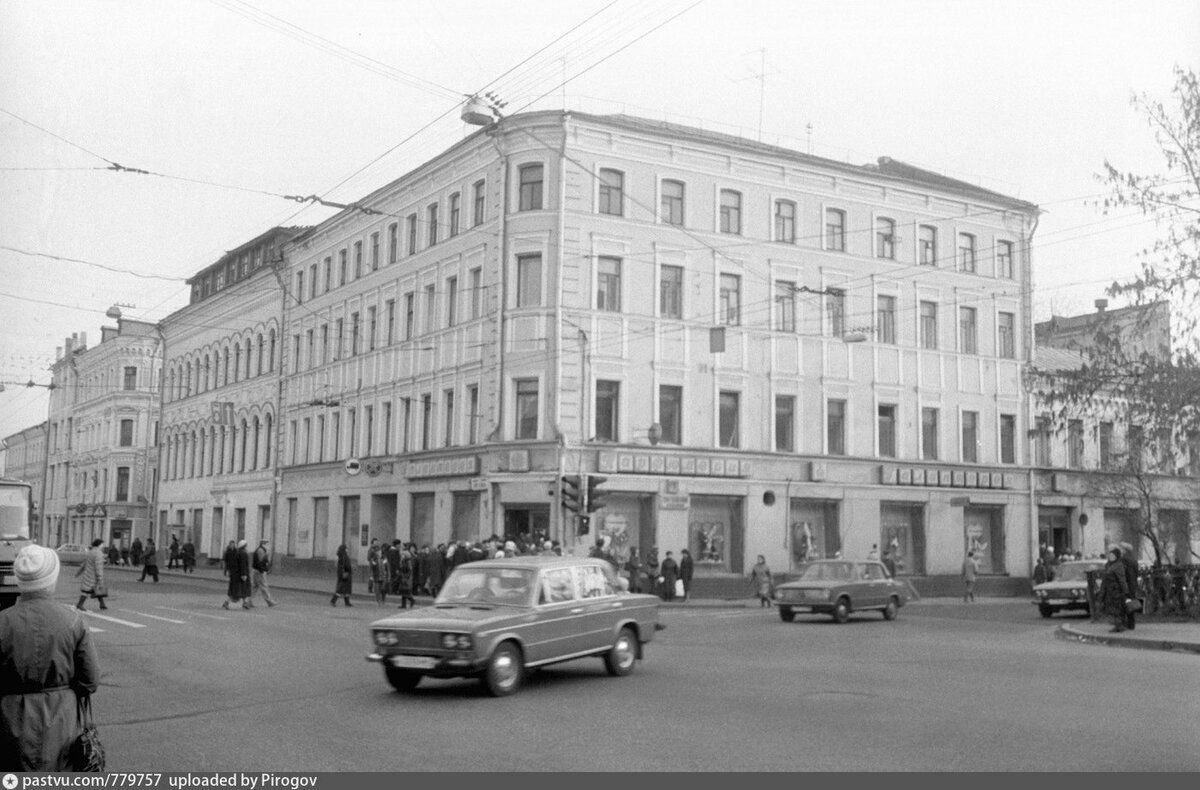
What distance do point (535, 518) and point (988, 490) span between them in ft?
61.0

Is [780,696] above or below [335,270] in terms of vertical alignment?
below

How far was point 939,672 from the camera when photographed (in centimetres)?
1567

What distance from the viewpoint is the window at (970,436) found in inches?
1778

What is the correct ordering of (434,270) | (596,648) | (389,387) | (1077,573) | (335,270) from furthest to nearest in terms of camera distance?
1. (335,270)
2. (389,387)
3. (434,270)
4. (1077,573)
5. (596,648)

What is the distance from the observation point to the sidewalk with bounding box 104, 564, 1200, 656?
69.4 ft

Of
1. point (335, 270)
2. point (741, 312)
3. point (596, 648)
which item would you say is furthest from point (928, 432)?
point (596, 648)

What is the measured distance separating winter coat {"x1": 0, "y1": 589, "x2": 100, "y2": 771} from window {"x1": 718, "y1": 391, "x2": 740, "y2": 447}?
3421cm

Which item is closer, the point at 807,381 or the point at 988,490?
the point at 807,381

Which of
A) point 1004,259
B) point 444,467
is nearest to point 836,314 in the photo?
point 1004,259

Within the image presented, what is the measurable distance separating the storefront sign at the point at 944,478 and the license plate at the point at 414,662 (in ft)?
104

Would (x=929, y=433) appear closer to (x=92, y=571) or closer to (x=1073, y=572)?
(x=1073, y=572)

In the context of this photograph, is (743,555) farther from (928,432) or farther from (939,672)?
(939,672)

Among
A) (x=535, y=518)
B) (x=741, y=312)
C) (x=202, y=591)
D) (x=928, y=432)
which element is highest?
(x=741, y=312)

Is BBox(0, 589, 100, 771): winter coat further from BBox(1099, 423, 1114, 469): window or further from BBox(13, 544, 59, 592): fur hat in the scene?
BBox(1099, 423, 1114, 469): window
